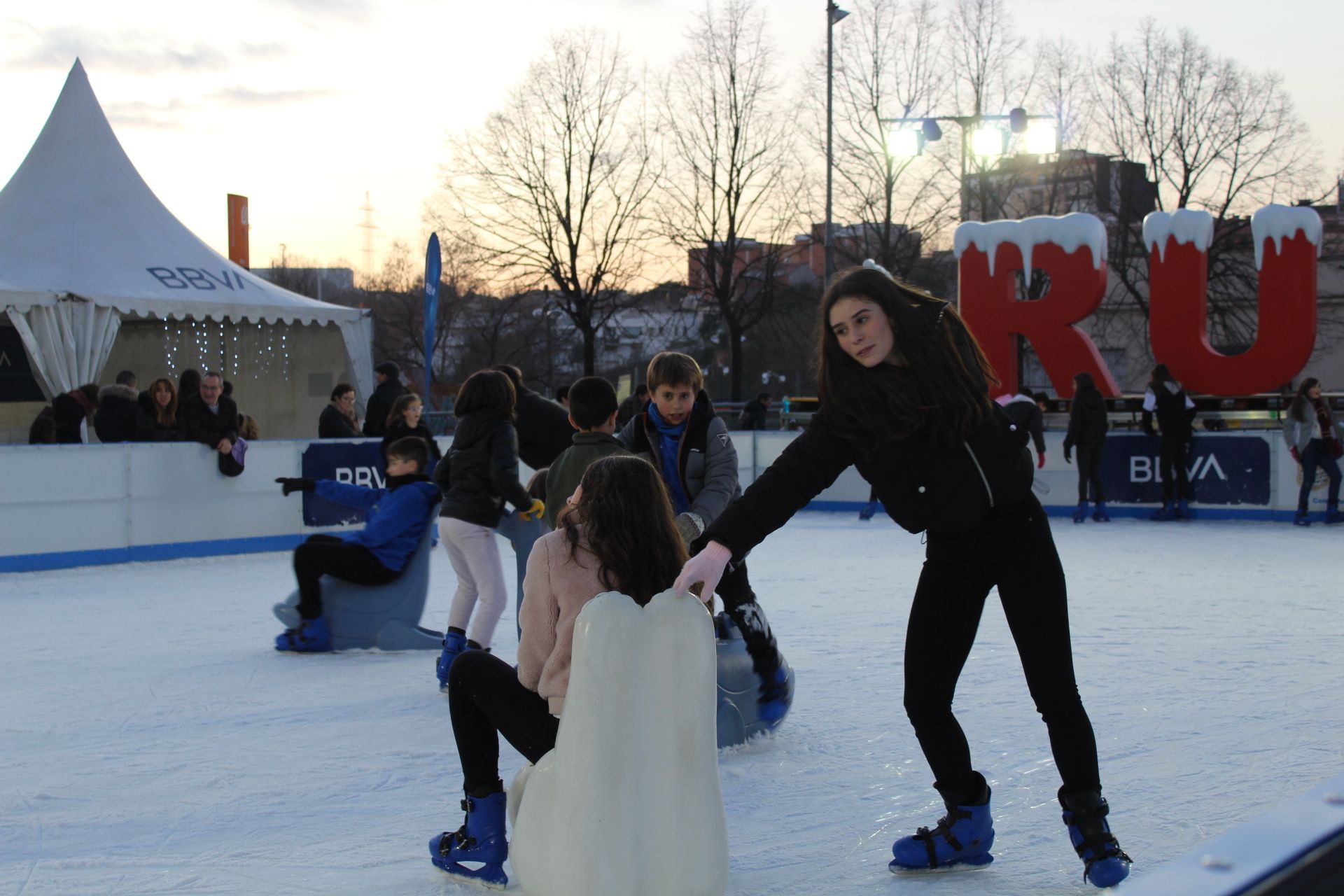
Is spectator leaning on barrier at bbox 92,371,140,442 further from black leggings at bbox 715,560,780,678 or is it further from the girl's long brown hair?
black leggings at bbox 715,560,780,678

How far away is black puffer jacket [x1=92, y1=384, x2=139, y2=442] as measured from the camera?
372 inches

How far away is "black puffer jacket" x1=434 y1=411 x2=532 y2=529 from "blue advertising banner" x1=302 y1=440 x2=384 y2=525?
5389 mm

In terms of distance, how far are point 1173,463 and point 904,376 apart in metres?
10.3

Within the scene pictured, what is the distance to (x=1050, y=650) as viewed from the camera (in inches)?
105

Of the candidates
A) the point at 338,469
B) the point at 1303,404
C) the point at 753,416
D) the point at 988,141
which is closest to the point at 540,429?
the point at 338,469

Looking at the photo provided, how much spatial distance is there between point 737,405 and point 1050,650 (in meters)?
18.9

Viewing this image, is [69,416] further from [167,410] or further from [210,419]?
[210,419]

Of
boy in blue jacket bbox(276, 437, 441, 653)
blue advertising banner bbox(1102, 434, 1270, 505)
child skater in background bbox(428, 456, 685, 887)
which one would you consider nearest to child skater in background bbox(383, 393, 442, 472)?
boy in blue jacket bbox(276, 437, 441, 653)

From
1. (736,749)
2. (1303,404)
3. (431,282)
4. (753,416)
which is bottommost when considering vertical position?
(736,749)

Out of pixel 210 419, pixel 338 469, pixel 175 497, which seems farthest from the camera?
pixel 338 469

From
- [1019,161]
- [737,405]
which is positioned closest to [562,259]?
[737,405]

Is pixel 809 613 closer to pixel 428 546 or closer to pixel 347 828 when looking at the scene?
pixel 428 546

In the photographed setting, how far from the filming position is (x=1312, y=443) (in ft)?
37.1

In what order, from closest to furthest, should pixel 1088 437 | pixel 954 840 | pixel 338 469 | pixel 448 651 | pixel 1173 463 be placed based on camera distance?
pixel 954 840, pixel 448 651, pixel 338 469, pixel 1173 463, pixel 1088 437
